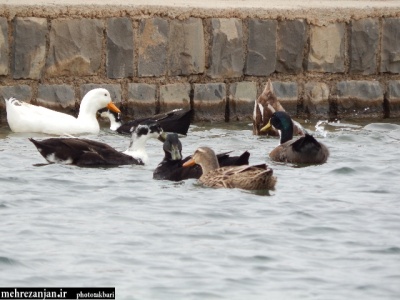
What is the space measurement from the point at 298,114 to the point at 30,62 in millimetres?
3386

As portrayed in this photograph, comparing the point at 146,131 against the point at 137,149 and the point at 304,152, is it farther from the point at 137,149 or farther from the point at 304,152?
the point at 304,152

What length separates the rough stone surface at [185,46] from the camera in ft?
54.0

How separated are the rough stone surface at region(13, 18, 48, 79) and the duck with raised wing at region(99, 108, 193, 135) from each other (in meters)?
0.91

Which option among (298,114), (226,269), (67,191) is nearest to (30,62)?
(298,114)

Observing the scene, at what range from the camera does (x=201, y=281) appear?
874 centimetres

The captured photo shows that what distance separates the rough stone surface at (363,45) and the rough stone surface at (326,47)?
0.16 metres

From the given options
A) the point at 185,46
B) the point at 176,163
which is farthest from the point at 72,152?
the point at 185,46

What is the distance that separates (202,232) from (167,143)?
266 cm

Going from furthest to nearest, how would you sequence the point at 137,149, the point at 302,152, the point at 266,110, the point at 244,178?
the point at 266,110
the point at 302,152
the point at 137,149
the point at 244,178

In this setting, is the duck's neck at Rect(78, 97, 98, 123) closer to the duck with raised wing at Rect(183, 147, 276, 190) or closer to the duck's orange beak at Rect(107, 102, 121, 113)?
the duck's orange beak at Rect(107, 102, 121, 113)

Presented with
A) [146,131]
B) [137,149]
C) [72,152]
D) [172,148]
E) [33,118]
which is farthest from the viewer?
[33,118]

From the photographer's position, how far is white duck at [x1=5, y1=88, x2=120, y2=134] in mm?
15156

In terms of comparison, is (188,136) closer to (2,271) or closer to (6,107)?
(6,107)

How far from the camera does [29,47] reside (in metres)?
15.8
